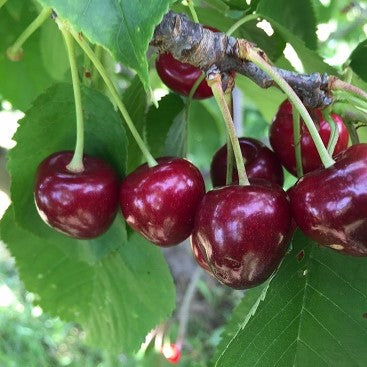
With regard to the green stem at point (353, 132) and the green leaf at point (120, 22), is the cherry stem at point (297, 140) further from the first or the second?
the green leaf at point (120, 22)

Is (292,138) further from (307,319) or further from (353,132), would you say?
(307,319)

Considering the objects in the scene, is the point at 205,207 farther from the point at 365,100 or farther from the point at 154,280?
the point at 154,280

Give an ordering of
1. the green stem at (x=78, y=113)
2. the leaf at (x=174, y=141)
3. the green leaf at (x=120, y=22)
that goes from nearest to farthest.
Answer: the green leaf at (x=120, y=22)
the green stem at (x=78, y=113)
the leaf at (x=174, y=141)

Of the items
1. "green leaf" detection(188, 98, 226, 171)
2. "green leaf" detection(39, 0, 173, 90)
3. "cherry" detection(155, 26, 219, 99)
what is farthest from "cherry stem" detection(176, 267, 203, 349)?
"green leaf" detection(39, 0, 173, 90)

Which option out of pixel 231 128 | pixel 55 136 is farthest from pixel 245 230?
pixel 55 136

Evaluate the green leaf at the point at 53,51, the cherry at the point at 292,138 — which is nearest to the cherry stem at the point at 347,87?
the cherry at the point at 292,138

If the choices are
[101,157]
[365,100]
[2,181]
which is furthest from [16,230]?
[365,100]
